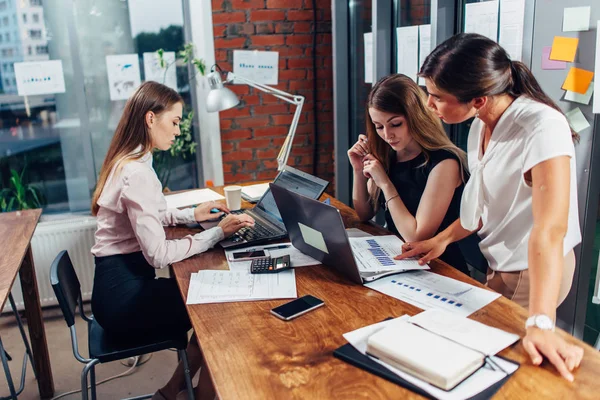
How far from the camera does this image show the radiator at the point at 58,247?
3.13m

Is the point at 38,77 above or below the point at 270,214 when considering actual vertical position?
above

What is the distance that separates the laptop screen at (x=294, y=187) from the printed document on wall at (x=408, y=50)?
2.85ft

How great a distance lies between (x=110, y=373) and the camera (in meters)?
2.64

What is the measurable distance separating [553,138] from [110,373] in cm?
227

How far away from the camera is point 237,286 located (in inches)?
60.4

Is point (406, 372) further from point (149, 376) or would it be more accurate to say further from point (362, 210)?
point (149, 376)

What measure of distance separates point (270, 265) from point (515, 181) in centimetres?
73

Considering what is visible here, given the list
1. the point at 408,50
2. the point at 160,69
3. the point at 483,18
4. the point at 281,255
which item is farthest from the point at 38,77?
the point at 483,18

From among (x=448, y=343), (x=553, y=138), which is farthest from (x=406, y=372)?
(x=553, y=138)

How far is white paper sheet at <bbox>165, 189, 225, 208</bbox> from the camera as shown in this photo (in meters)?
2.55

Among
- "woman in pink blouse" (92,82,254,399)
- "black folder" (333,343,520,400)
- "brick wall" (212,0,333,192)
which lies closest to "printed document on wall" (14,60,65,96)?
"brick wall" (212,0,333,192)

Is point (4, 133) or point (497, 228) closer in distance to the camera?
point (497, 228)

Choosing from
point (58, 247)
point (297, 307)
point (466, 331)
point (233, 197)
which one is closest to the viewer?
point (466, 331)

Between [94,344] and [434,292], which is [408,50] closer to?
[434,292]
